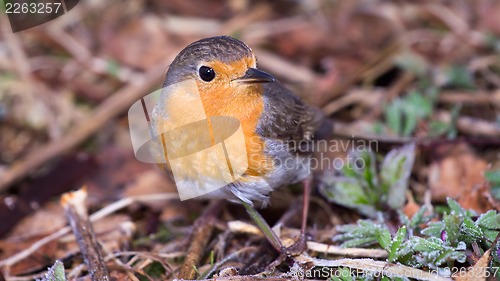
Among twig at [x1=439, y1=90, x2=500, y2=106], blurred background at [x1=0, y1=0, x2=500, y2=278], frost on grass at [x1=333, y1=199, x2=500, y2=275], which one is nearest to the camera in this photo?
frost on grass at [x1=333, y1=199, x2=500, y2=275]

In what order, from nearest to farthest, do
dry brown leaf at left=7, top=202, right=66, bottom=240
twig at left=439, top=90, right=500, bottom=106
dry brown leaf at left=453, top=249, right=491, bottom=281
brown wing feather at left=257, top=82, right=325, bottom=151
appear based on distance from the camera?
dry brown leaf at left=453, top=249, right=491, bottom=281, brown wing feather at left=257, top=82, right=325, bottom=151, dry brown leaf at left=7, top=202, right=66, bottom=240, twig at left=439, top=90, right=500, bottom=106

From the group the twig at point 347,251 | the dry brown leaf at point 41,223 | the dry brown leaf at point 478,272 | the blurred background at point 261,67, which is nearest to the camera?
the dry brown leaf at point 478,272

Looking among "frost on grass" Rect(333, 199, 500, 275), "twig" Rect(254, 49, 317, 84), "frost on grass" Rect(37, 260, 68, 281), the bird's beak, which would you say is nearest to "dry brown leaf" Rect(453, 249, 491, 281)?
"frost on grass" Rect(333, 199, 500, 275)

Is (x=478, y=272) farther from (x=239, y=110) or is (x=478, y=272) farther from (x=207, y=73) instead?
(x=207, y=73)

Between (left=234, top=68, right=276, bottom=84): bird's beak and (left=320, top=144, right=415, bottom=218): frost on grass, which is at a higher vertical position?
(left=234, top=68, right=276, bottom=84): bird's beak

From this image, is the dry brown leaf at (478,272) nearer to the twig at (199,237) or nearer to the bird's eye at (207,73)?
the twig at (199,237)

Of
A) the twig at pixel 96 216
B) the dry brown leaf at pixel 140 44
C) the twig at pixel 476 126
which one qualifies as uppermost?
the dry brown leaf at pixel 140 44

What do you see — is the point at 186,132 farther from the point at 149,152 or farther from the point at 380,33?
the point at 380,33

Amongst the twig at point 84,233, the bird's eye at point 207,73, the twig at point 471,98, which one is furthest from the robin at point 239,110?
the twig at point 471,98

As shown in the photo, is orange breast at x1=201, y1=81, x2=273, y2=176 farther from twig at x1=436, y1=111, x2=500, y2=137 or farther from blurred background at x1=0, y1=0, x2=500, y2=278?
twig at x1=436, y1=111, x2=500, y2=137
